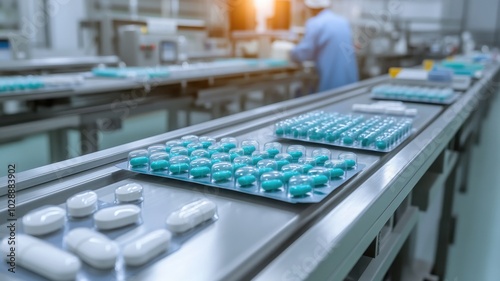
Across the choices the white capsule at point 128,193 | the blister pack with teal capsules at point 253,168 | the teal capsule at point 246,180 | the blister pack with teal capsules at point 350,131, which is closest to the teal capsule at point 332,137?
the blister pack with teal capsules at point 350,131

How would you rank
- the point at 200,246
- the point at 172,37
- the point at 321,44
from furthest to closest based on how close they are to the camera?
the point at 172,37
the point at 321,44
the point at 200,246

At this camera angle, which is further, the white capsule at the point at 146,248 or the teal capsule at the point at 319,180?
the teal capsule at the point at 319,180

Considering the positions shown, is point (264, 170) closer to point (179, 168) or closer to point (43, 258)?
point (179, 168)

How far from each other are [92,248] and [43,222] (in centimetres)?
10

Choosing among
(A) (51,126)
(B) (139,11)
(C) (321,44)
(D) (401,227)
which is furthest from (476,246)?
(B) (139,11)

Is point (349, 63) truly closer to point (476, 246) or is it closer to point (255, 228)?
point (476, 246)

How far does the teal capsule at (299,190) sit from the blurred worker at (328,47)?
2530 mm

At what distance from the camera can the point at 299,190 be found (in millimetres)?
645

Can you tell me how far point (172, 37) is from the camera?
3271 mm

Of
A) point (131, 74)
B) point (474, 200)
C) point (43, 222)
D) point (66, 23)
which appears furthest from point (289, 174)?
point (66, 23)

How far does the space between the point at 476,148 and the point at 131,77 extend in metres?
3.12

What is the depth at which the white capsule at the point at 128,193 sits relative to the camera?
65 centimetres

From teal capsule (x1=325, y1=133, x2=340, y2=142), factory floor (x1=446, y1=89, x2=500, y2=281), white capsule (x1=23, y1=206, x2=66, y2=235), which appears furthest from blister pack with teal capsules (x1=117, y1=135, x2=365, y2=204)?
factory floor (x1=446, y1=89, x2=500, y2=281)

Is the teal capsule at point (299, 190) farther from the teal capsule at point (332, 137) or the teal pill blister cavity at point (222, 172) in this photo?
A: the teal capsule at point (332, 137)
